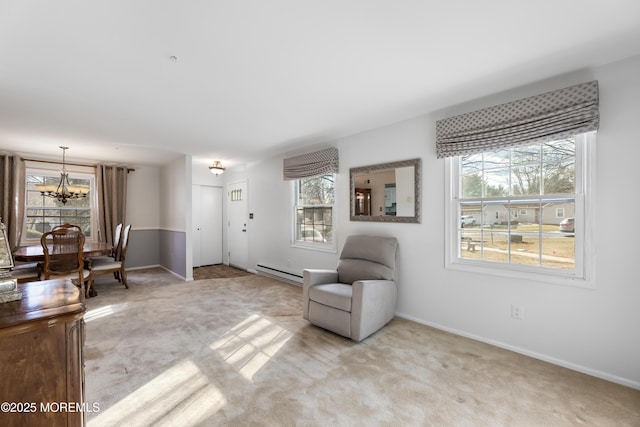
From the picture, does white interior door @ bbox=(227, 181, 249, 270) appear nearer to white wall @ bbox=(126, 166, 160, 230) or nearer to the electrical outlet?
white wall @ bbox=(126, 166, 160, 230)

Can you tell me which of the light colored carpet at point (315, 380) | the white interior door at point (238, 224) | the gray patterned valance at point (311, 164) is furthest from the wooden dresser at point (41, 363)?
the white interior door at point (238, 224)

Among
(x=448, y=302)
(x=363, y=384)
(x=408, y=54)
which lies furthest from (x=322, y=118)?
(x=363, y=384)

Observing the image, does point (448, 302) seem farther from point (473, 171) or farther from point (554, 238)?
point (473, 171)

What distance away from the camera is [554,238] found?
2381 mm

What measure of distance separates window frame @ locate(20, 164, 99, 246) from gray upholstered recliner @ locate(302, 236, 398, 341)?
4897 mm

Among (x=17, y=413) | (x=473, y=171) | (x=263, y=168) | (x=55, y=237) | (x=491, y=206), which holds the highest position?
(x=263, y=168)

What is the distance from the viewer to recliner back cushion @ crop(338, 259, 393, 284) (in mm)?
3111

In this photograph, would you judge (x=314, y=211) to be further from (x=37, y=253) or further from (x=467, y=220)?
(x=37, y=253)

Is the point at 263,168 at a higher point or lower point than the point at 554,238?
higher

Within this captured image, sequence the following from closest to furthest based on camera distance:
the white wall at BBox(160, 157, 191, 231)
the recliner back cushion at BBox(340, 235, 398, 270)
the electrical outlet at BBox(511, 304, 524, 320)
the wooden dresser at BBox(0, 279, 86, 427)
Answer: the wooden dresser at BBox(0, 279, 86, 427)
the electrical outlet at BBox(511, 304, 524, 320)
the recliner back cushion at BBox(340, 235, 398, 270)
the white wall at BBox(160, 157, 191, 231)

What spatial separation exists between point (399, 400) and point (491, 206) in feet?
6.38

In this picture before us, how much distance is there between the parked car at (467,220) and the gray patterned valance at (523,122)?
25.5 inches

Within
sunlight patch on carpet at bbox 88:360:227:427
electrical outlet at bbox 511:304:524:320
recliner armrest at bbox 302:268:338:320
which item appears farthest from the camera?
recliner armrest at bbox 302:268:338:320

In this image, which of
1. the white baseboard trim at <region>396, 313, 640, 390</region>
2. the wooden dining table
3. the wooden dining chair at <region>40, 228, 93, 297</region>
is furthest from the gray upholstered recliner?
the wooden dining table
